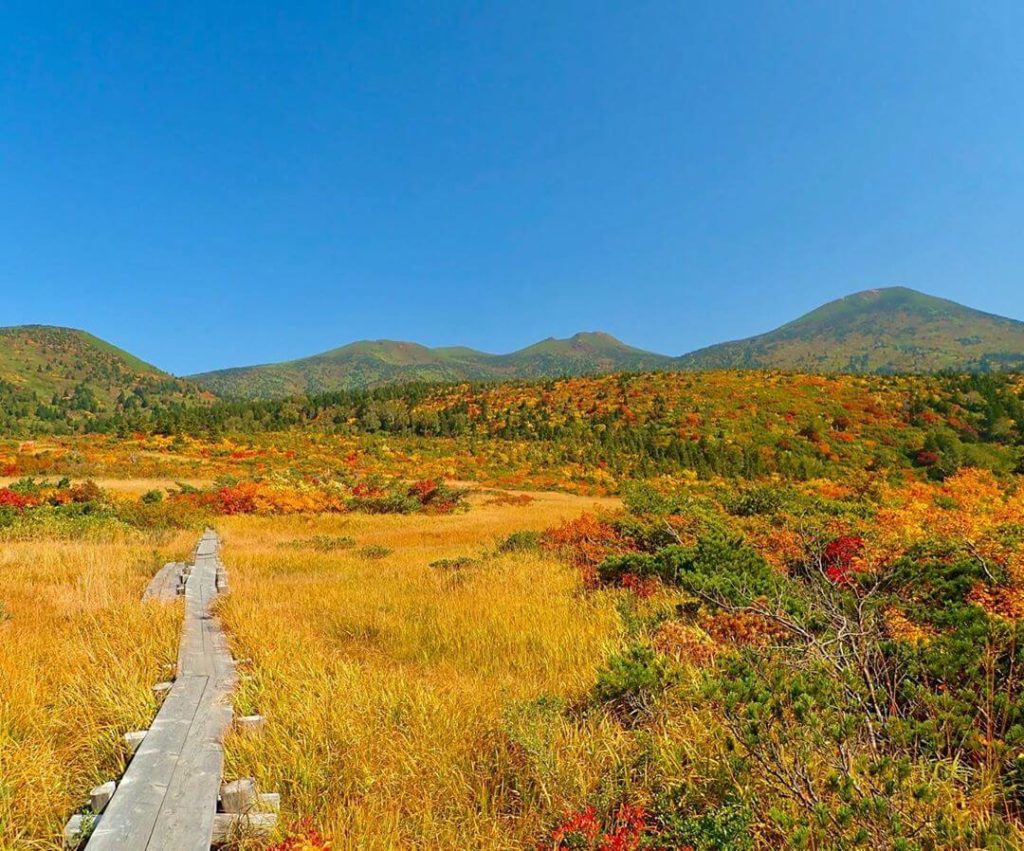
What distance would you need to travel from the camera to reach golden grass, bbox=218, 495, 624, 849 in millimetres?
2865

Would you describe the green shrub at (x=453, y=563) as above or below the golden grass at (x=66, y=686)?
below

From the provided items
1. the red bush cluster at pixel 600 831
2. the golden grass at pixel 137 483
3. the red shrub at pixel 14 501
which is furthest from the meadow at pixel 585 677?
the golden grass at pixel 137 483

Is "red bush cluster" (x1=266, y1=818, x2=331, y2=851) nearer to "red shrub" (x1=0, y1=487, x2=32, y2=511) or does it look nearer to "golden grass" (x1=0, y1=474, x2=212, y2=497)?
"red shrub" (x1=0, y1=487, x2=32, y2=511)

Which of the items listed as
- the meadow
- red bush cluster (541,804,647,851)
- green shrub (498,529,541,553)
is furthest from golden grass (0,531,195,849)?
green shrub (498,529,541,553)

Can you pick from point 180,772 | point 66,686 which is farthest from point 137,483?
point 180,772

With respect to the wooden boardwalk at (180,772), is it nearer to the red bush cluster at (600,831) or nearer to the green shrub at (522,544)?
the red bush cluster at (600,831)

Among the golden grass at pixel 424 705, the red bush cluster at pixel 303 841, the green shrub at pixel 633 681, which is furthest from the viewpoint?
the green shrub at pixel 633 681

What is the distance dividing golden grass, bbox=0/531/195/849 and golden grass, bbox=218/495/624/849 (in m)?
0.75

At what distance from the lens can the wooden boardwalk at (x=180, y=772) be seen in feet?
8.48

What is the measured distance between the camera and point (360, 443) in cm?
5447

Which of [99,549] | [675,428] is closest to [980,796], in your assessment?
[99,549]

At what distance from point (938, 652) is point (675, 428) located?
52732 millimetres

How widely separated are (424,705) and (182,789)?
139 cm

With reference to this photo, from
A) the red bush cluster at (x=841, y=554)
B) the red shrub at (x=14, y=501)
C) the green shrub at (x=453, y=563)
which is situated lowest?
the green shrub at (x=453, y=563)
